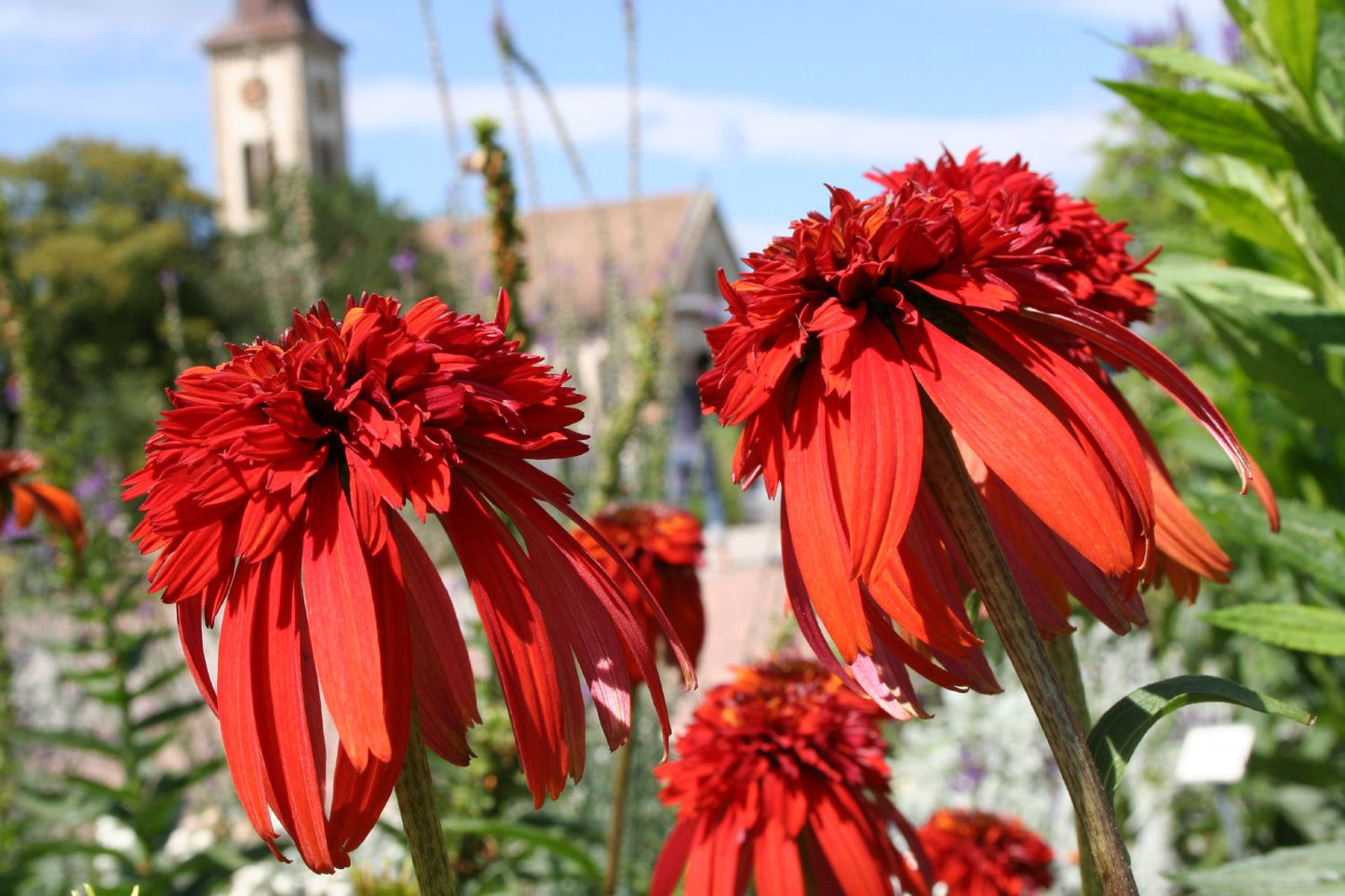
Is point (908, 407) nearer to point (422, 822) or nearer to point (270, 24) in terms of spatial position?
point (422, 822)

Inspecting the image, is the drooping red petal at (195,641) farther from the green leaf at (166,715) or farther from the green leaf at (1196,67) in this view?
the green leaf at (166,715)

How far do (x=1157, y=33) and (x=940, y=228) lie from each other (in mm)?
5039

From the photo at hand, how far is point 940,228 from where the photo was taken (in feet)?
2.31

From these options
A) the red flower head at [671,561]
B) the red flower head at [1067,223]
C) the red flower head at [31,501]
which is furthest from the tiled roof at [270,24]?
the red flower head at [1067,223]

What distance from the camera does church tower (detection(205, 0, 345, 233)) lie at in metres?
39.2

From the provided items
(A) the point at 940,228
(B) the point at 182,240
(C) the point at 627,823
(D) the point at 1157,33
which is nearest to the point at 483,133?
(C) the point at 627,823

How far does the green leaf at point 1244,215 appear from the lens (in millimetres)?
1345

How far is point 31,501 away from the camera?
8.49 ft

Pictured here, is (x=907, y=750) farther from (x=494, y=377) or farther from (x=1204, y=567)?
(x=494, y=377)

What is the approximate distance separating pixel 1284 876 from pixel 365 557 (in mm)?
894

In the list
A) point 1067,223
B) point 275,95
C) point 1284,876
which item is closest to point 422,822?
point 1067,223

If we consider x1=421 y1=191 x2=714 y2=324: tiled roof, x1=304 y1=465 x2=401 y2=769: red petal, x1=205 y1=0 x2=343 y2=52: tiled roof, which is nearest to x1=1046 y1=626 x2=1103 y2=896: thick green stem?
x1=304 y1=465 x2=401 y2=769: red petal

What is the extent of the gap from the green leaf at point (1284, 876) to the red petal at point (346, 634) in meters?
0.76

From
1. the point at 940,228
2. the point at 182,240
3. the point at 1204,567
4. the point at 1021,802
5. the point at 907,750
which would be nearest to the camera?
the point at 940,228
